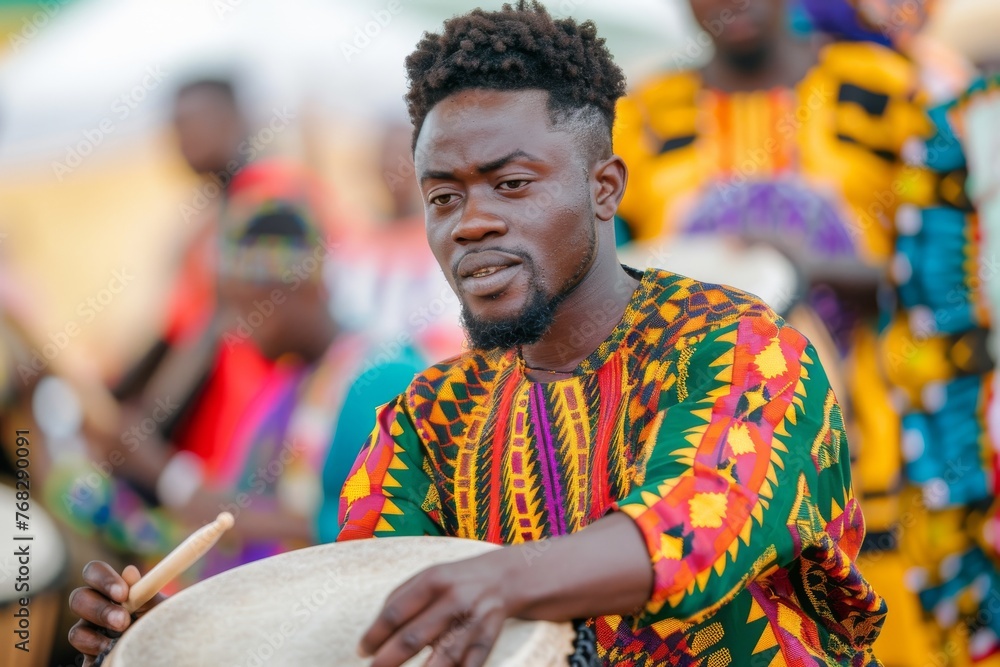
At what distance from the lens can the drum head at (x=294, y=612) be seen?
5.40ft

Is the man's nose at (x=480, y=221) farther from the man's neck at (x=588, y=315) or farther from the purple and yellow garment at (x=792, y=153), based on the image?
the purple and yellow garment at (x=792, y=153)

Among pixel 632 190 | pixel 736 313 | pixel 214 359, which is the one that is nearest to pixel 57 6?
pixel 214 359

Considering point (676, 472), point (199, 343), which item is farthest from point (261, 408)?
point (676, 472)

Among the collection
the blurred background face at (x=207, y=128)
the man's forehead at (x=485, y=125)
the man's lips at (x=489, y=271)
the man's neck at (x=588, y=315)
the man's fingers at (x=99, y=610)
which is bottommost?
the man's fingers at (x=99, y=610)

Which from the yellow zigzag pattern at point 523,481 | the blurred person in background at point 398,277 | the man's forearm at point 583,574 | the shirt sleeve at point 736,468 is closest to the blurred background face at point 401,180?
the blurred person in background at point 398,277

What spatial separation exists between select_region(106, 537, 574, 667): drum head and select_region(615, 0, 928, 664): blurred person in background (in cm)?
233

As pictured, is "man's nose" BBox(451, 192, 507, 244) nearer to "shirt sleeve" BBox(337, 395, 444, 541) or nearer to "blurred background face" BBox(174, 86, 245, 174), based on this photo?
"shirt sleeve" BBox(337, 395, 444, 541)

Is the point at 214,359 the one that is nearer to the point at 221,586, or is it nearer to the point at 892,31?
the point at 892,31

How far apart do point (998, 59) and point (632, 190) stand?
1.40m

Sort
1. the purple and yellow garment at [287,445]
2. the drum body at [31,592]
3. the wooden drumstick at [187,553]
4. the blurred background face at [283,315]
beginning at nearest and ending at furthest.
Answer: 1. the wooden drumstick at [187,553]
2. the drum body at [31,592]
3. the purple and yellow garment at [287,445]
4. the blurred background face at [283,315]

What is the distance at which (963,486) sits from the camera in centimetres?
399

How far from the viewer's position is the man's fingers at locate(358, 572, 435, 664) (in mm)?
1424

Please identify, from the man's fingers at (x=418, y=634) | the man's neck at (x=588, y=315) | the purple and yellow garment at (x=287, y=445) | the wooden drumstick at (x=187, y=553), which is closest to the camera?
the man's fingers at (x=418, y=634)

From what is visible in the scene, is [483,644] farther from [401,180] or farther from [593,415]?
[401,180]
